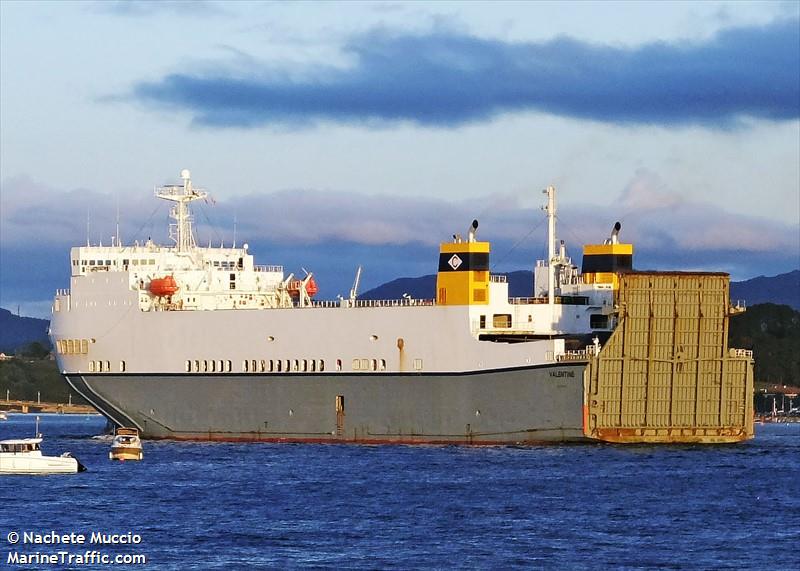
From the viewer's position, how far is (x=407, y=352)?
264 ft

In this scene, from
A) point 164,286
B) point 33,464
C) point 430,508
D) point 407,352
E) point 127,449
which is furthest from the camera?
point 164,286

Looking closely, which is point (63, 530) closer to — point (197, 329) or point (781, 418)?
point (197, 329)

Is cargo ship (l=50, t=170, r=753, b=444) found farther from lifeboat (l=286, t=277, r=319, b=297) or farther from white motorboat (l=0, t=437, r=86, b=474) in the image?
white motorboat (l=0, t=437, r=86, b=474)

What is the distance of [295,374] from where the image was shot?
274 ft

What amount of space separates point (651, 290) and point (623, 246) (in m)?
7.99

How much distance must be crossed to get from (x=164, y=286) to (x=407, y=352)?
1324 cm

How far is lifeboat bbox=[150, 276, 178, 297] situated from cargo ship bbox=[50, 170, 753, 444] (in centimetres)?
9

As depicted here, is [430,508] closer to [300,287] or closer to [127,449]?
[127,449]

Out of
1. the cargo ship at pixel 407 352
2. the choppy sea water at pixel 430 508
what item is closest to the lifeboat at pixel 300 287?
the cargo ship at pixel 407 352

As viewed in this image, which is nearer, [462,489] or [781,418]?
[462,489]

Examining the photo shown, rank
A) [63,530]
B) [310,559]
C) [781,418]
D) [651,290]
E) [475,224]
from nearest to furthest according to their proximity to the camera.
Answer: [310,559], [63,530], [651,290], [475,224], [781,418]

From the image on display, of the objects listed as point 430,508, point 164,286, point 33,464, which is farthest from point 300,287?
point 430,508

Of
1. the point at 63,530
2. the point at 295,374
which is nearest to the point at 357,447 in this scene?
the point at 295,374

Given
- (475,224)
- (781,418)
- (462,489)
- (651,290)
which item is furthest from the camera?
(781,418)
